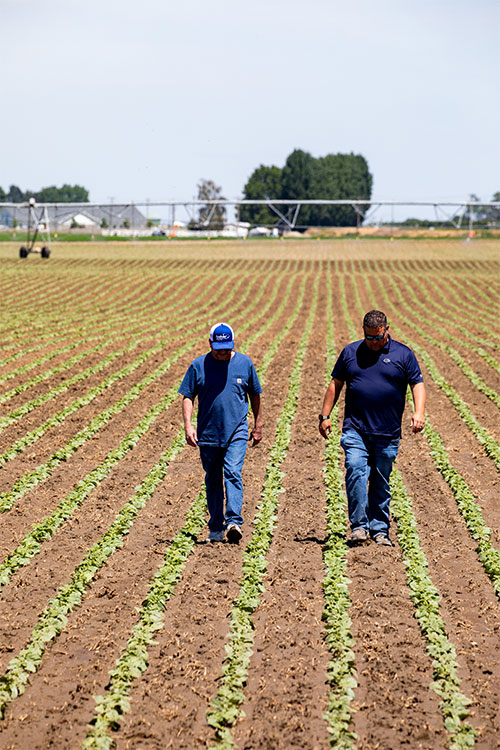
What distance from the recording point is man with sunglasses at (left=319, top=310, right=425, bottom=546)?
792cm

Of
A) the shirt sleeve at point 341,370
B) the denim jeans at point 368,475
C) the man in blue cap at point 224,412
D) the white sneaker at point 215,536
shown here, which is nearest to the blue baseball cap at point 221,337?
the man in blue cap at point 224,412

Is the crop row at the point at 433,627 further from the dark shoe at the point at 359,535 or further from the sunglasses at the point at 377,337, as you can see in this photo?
the sunglasses at the point at 377,337

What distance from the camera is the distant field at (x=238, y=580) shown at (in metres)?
5.33

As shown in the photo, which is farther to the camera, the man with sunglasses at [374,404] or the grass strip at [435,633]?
the man with sunglasses at [374,404]

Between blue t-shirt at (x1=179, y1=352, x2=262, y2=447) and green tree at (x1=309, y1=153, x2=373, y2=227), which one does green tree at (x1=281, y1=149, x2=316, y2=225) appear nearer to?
green tree at (x1=309, y1=153, x2=373, y2=227)

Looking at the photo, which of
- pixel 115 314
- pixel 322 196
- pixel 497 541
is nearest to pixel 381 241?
pixel 115 314

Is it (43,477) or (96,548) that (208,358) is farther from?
(43,477)

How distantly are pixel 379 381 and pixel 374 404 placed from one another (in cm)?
22

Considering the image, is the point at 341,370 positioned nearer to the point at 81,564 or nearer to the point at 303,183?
the point at 81,564

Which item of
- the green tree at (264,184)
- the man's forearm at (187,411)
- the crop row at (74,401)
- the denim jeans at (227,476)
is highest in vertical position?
the green tree at (264,184)

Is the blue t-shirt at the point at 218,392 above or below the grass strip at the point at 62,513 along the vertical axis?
above

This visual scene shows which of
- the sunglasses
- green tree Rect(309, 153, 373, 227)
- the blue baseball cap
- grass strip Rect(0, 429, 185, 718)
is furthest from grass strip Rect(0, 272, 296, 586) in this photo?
green tree Rect(309, 153, 373, 227)

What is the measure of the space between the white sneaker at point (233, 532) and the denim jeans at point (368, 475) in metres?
1.06

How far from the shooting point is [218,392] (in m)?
7.96
